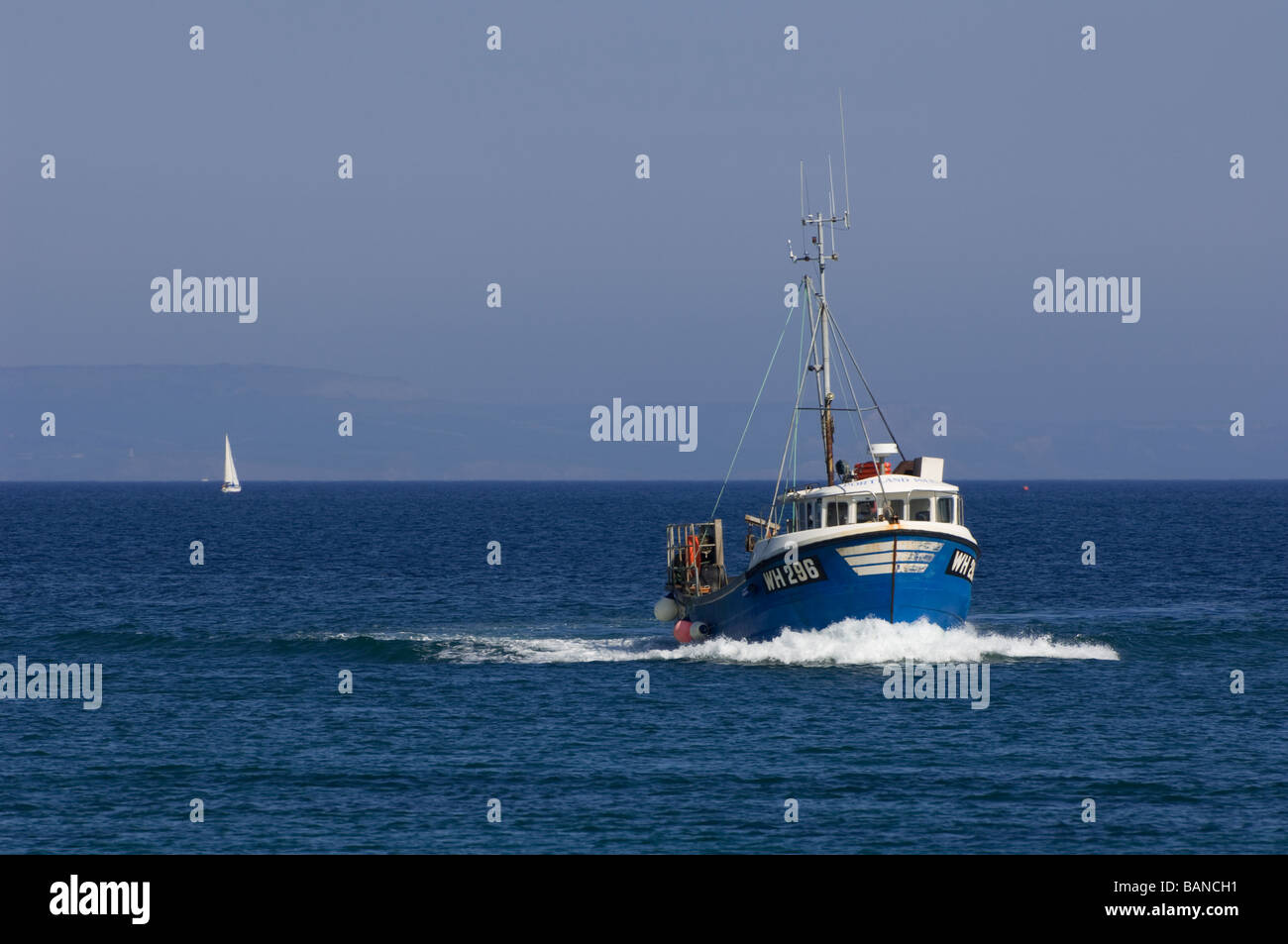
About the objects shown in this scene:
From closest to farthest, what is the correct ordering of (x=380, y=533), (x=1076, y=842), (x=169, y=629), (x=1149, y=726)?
(x=1076, y=842) < (x=1149, y=726) < (x=169, y=629) < (x=380, y=533)

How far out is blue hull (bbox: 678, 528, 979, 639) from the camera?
1900 inches

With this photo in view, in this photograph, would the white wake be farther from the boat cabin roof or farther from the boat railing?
the boat cabin roof

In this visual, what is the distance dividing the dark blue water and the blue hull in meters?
0.77

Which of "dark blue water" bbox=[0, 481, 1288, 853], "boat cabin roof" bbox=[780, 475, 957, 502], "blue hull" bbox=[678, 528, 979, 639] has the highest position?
"boat cabin roof" bbox=[780, 475, 957, 502]

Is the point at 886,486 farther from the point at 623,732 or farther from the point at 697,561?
the point at 623,732

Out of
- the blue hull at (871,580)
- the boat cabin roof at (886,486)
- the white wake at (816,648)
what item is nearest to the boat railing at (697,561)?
the white wake at (816,648)

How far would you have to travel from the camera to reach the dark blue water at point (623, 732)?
31516mm

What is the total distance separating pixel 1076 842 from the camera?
98.3ft

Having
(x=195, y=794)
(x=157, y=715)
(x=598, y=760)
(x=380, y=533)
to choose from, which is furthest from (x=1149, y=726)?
(x=380, y=533)

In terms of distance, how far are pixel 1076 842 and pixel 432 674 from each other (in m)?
27.0

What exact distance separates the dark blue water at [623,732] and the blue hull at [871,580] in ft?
2.54

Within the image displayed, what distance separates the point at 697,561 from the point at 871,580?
11.8 metres

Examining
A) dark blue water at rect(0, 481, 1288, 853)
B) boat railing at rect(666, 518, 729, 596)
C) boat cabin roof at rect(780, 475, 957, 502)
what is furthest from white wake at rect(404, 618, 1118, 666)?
boat cabin roof at rect(780, 475, 957, 502)
